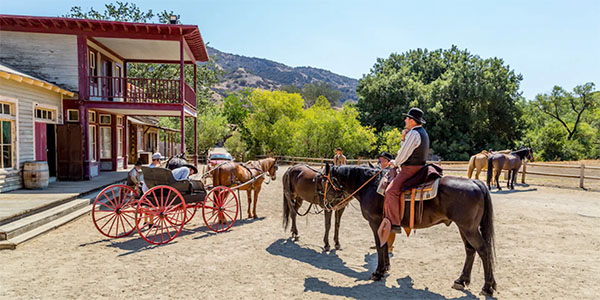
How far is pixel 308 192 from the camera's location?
→ 6879 mm

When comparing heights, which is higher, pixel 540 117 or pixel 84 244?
pixel 540 117

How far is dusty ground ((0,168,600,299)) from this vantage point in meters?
4.51

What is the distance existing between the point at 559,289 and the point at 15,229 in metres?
8.67

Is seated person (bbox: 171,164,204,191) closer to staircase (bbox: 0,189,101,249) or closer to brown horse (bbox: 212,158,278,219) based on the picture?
brown horse (bbox: 212,158,278,219)

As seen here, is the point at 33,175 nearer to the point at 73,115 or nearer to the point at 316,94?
the point at 73,115

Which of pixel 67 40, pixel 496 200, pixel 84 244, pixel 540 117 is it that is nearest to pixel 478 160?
pixel 496 200

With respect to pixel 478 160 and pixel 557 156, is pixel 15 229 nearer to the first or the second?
pixel 478 160

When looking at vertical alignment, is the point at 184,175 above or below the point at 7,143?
below

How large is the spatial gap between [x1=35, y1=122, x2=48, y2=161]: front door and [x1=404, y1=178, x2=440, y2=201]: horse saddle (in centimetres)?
1165

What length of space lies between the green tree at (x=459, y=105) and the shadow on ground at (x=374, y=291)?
104ft

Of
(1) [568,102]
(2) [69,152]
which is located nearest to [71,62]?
(2) [69,152]

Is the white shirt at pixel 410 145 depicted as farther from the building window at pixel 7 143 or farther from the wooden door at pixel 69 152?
the wooden door at pixel 69 152

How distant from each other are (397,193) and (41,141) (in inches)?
459

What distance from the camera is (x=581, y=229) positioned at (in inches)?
320
